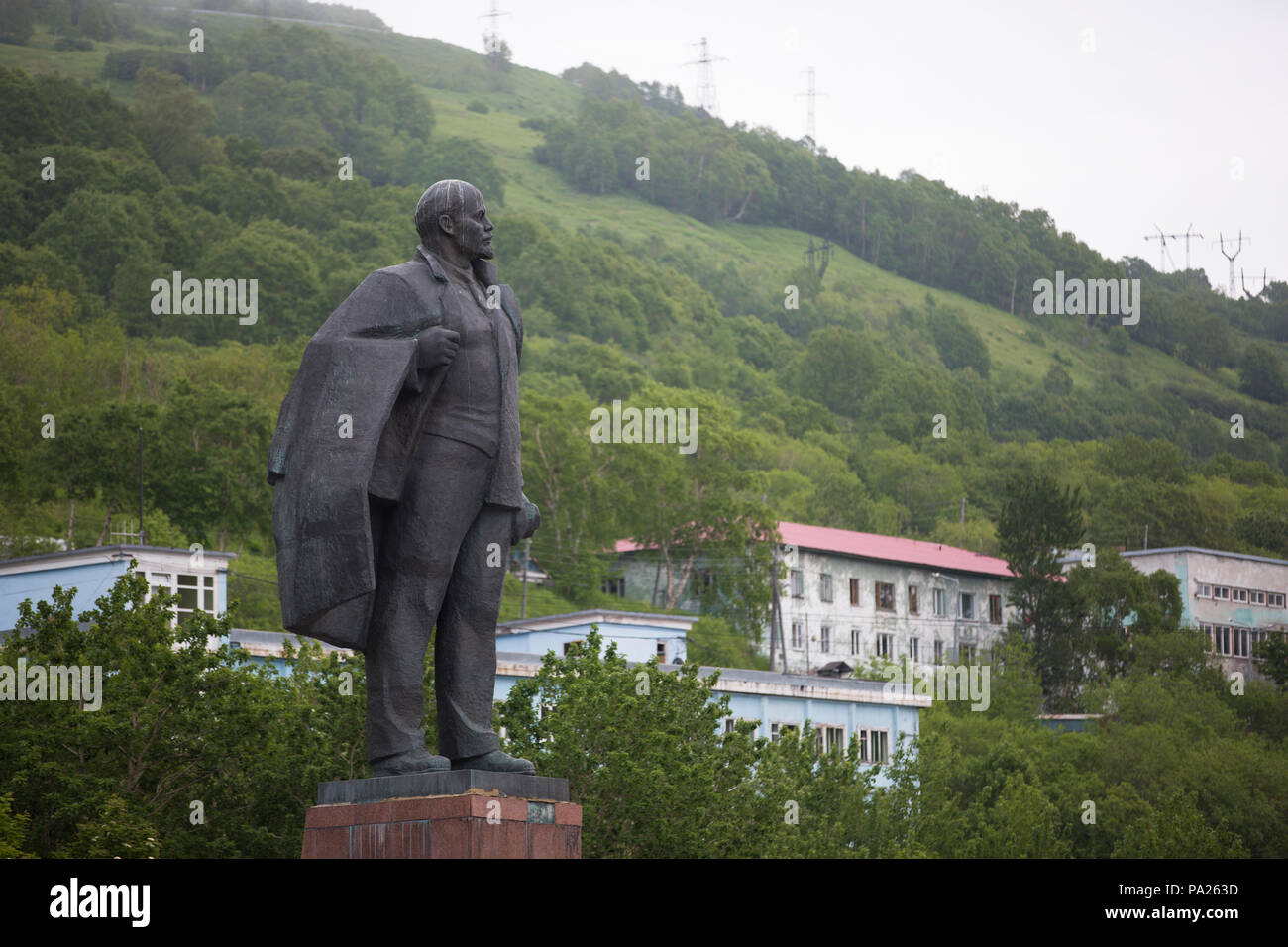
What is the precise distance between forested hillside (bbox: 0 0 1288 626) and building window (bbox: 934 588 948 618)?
956 centimetres

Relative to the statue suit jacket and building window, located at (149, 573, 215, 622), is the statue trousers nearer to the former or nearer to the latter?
the statue suit jacket

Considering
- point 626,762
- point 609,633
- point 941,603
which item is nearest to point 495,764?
point 626,762

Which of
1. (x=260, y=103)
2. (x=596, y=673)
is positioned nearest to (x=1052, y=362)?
(x=260, y=103)

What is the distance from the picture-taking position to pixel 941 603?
83375mm

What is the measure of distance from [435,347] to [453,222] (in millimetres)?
1026

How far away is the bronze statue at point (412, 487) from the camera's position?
1041cm

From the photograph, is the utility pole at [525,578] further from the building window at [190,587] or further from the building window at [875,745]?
the building window at [190,587]

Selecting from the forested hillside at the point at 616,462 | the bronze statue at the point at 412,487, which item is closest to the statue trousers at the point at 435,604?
the bronze statue at the point at 412,487

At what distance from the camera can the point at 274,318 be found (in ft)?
341

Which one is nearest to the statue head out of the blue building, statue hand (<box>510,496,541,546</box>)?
statue hand (<box>510,496,541,546</box>)

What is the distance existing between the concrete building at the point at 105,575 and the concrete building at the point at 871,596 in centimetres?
3476

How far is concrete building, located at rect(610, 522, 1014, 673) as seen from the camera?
7762 centimetres
